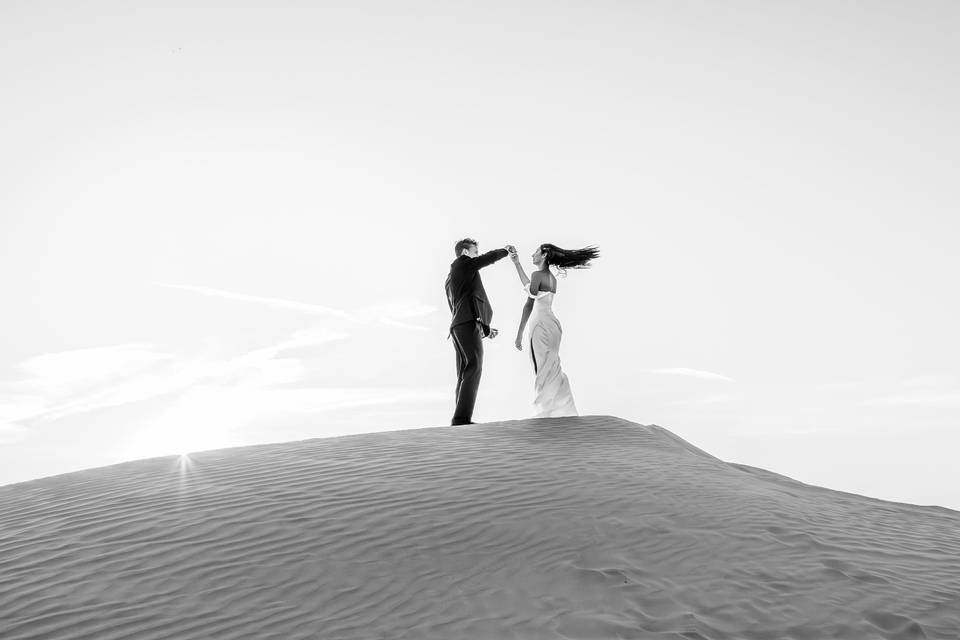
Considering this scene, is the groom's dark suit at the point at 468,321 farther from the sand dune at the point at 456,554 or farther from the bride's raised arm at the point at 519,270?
the sand dune at the point at 456,554

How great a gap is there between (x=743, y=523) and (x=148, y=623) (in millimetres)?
4662

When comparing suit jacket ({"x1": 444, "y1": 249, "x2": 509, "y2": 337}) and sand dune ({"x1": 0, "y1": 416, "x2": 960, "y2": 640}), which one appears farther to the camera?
suit jacket ({"x1": 444, "y1": 249, "x2": 509, "y2": 337})

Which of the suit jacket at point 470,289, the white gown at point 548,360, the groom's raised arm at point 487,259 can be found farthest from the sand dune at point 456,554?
the groom's raised arm at point 487,259

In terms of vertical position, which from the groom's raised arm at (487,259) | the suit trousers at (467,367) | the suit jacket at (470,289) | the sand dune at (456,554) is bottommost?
the sand dune at (456,554)

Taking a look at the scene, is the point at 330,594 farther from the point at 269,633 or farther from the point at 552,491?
the point at 552,491

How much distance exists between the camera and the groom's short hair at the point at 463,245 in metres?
10.6

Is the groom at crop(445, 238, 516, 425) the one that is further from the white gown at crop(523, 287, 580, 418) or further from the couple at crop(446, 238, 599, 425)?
the white gown at crop(523, 287, 580, 418)

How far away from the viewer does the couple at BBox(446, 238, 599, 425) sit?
10164 mm

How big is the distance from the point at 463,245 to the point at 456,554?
6524 millimetres

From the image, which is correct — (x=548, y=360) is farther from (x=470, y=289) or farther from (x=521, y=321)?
(x=470, y=289)

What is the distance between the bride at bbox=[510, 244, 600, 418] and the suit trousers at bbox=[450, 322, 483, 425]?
91 cm

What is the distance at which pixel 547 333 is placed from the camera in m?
10.2

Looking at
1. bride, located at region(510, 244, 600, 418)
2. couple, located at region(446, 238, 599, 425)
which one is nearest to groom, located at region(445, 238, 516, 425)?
couple, located at region(446, 238, 599, 425)

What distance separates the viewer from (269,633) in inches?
144
